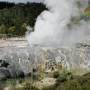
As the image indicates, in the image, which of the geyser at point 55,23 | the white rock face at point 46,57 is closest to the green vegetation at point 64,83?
the white rock face at point 46,57

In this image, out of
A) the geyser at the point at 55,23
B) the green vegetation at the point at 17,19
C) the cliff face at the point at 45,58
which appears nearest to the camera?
the cliff face at the point at 45,58

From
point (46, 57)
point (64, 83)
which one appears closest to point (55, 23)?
point (46, 57)

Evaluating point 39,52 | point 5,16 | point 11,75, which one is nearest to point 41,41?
point 39,52

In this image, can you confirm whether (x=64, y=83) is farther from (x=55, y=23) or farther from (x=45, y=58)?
(x=55, y=23)

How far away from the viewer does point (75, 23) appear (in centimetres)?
2675

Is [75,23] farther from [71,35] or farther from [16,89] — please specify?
[16,89]

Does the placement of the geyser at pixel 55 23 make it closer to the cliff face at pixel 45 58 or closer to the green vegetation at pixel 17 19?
the cliff face at pixel 45 58

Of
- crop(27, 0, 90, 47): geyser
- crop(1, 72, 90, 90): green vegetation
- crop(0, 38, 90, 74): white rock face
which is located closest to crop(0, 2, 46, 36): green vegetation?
crop(27, 0, 90, 47): geyser

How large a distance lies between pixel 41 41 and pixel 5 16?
14.1 meters

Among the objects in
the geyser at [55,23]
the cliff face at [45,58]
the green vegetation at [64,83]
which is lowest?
the green vegetation at [64,83]

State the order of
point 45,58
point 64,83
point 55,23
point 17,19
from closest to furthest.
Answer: point 64,83, point 45,58, point 55,23, point 17,19

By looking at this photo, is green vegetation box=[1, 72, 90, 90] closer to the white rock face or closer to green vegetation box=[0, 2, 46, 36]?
the white rock face

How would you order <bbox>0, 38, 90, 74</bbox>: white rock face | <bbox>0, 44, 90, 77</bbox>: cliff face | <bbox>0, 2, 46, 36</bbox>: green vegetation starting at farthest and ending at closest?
<bbox>0, 2, 46, 36</bbox>: green vegetation
<bbox>0, 38, 90, 74</bbox>: white rock face
<bbox>0, 44, 90, 77</bbox>: cliff face

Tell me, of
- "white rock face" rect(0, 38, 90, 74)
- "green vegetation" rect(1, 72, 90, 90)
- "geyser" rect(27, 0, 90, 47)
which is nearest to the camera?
"green vegetation" rect(1, 72, 90, 90)
